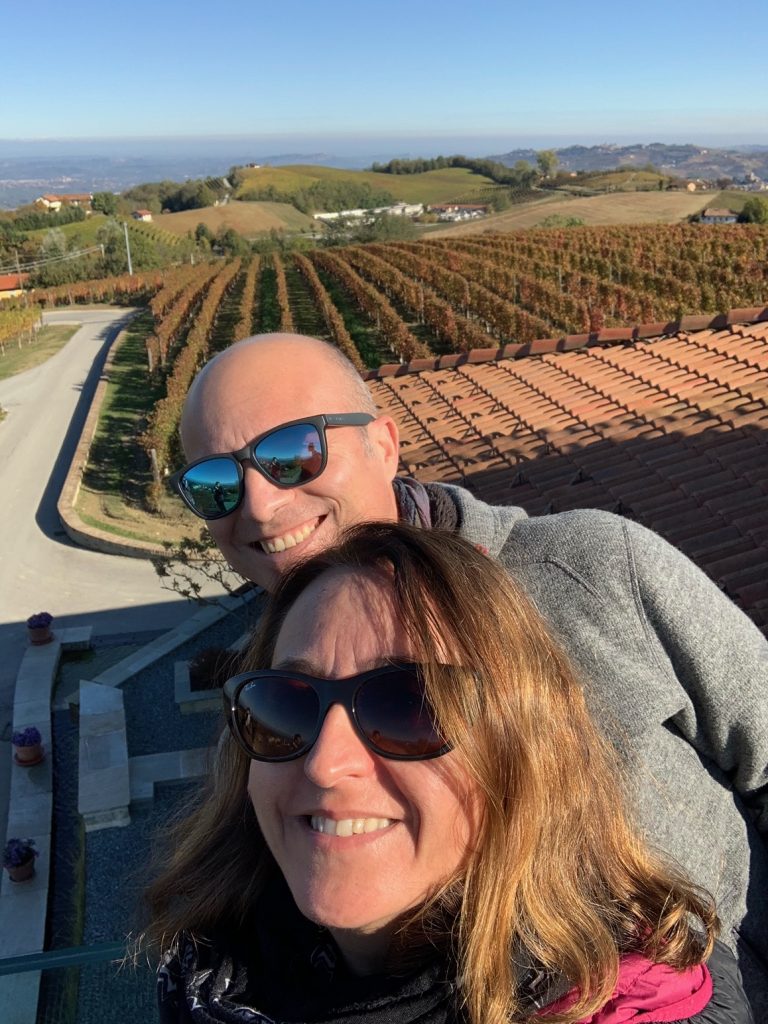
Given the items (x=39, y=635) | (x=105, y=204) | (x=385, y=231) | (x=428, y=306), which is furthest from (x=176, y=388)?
(x=105, y=204)

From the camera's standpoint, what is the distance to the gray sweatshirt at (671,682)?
1.38m

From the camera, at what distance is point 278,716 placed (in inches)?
48.0

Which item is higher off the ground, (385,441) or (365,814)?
(385,441)

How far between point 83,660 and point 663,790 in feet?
28.5

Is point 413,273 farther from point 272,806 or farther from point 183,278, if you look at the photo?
point 272,806

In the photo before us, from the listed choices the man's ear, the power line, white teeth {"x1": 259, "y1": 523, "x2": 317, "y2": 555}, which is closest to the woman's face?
white teeth {"x1": 259, "y1": 523, "x2": 317, "y2": 555}

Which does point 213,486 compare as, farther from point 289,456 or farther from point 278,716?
point 278,716

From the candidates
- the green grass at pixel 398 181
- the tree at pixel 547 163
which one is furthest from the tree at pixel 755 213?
the green grass at pixel 398 181

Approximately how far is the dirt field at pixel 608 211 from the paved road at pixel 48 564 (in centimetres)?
3312

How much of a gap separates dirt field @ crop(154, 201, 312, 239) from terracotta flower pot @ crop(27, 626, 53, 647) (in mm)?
67963

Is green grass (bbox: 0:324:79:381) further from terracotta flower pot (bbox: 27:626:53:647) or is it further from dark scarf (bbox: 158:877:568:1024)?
dark scarf (bbox: 158:877:568:1024)

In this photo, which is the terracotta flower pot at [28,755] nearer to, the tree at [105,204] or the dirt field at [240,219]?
the dirt field at [240,219]

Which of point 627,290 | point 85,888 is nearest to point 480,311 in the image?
point 627,290

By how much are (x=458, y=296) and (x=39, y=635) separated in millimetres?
17269
